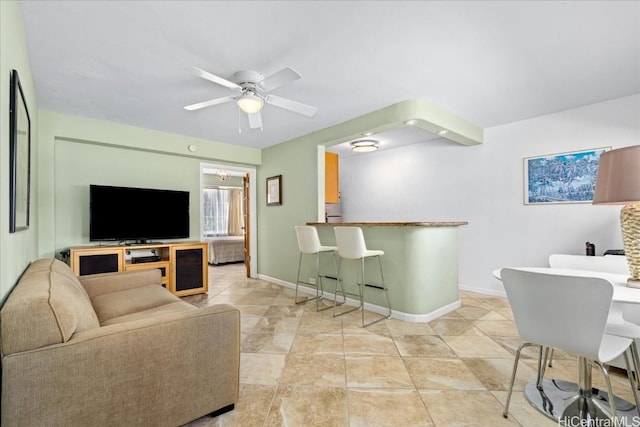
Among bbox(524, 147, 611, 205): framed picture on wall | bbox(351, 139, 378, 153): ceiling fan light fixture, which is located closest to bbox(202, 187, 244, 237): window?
bbox(351, 139, 378, 153): ceiling fan light fixture

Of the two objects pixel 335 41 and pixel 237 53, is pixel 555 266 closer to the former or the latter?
pixel 335 41

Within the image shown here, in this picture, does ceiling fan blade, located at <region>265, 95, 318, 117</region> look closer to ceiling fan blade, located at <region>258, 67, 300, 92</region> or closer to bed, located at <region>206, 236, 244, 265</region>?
ceiling fan blade, located at <region>258, 67, 300, 92</region>

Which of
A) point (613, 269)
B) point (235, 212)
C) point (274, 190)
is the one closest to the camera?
point (613, 269)

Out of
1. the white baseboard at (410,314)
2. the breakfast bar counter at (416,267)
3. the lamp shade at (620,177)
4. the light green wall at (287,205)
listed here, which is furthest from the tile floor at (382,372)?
the light green wall at (287,205)

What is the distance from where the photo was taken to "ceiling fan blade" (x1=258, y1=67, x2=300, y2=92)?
203 cm

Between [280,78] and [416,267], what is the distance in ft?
7.68

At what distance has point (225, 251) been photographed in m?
7.24

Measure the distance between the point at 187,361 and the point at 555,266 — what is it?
2675mm

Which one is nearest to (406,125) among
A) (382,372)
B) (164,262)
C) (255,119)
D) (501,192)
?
(255,119)

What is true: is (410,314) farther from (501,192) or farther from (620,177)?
(501,192)

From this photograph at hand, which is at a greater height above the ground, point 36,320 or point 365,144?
point 365,144

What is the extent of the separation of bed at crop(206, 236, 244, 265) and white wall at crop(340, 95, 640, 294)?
3.80 metres

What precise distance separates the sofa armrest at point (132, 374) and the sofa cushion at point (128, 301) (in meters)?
0.98

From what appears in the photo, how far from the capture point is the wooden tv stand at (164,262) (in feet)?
11.2
